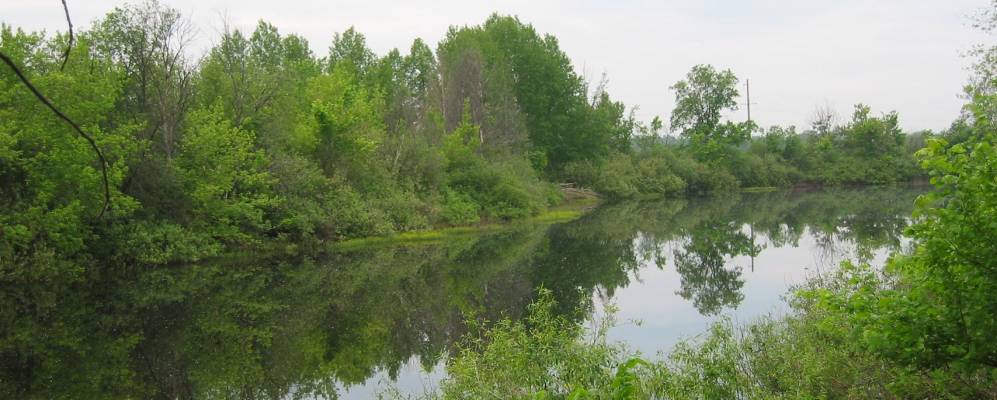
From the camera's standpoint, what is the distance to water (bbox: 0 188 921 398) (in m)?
11.8

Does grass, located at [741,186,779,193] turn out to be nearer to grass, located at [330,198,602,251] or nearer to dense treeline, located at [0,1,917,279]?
dense treeline, located at [0,1,917,279]

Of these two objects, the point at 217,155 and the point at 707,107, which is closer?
the point at 217,155

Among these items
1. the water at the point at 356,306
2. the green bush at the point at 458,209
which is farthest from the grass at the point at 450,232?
the water at the point at 356,306

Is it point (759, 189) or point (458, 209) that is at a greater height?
point (759, 189)

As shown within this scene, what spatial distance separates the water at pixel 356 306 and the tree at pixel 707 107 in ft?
164

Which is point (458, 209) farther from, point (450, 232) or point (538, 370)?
point (538, 370)

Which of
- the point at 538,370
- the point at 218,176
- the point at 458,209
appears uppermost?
the point at 218,176

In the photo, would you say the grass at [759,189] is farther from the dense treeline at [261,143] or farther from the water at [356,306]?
the water at [356,306]

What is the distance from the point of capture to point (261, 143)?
28.0 metres

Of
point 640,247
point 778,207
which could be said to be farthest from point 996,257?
point 778,207

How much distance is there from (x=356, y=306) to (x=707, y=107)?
73365 mm

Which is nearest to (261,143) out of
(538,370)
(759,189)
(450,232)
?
(450,232)

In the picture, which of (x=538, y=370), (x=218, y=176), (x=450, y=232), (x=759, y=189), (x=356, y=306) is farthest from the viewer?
(x=759, y=189)

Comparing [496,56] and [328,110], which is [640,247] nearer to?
[328,110]
